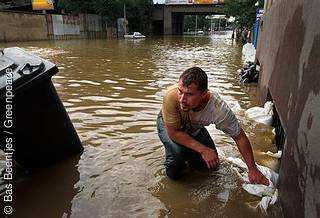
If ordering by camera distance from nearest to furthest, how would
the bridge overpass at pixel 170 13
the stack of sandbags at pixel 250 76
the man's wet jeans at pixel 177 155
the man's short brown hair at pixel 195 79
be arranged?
the man's short brown hair at pixel 195 79
the man's wet jeans at pixel 177 155
the stack of sandbags at pixel 250 76
the bridge overpass at pixel 170 13

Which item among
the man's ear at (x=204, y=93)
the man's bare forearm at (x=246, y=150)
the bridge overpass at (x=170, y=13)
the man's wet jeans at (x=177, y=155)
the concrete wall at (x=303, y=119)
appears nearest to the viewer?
the concrete wall at (x=303, y=119)

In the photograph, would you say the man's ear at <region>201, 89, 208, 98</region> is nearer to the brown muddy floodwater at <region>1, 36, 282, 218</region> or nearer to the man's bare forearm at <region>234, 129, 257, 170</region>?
the man's bare forearm at <region>234, 129, 257, 170</region>

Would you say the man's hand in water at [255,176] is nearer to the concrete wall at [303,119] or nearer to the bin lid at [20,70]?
the concrete wall at [303,119]

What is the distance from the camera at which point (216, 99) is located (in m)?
3.35

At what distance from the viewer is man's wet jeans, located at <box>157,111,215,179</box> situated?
12.1 feet

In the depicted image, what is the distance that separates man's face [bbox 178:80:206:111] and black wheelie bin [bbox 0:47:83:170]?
1.34 m

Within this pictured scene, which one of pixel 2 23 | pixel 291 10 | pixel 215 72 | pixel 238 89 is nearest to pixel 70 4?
pixel 2 23

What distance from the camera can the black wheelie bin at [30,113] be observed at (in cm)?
316

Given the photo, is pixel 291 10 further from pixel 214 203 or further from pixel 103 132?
pixel 103 132

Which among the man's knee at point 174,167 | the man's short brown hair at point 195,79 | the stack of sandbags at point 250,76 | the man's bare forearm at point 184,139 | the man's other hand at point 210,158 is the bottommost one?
the stack of sandbags at point 250,76

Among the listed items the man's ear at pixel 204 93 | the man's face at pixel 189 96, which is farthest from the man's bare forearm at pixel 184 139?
the man's ear at pixel 204 93

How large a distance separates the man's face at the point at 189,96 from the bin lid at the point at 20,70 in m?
1.33

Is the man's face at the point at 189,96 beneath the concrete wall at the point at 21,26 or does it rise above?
above

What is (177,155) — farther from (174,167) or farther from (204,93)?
(204,93)
